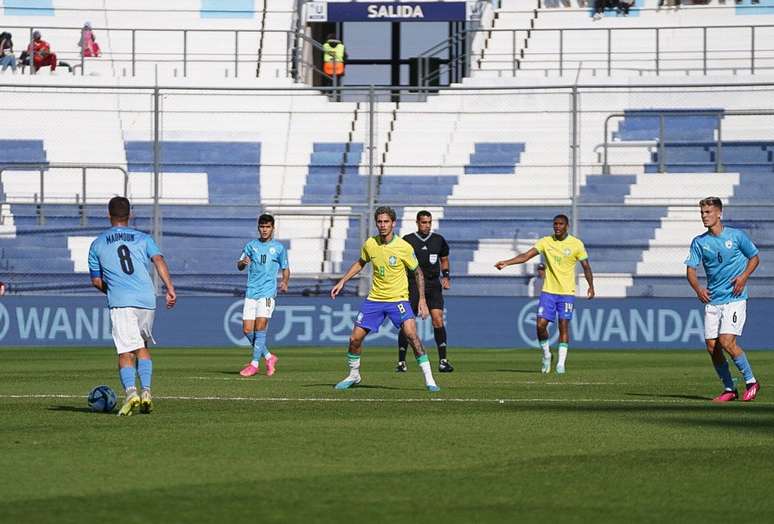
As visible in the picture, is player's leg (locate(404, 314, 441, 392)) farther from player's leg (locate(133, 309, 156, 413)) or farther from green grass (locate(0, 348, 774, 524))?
player's leg (locate(133, 309, 156, 413))

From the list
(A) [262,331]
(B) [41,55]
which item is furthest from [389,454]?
(B) [41,55]

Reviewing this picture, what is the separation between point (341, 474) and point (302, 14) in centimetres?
3147

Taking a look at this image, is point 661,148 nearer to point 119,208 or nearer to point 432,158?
point 432,158

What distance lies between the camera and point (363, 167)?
32344 millimetres

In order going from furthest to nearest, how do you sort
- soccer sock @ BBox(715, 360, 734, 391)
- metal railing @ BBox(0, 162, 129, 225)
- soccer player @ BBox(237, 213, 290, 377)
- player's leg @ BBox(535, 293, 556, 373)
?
metal railing @ BBox(0, 162, 129, 225)
player's leg @ BBox(535, 293, 556, 373)
soccer player @ BBox(237, 213, 290, 377)
soccer sock @ BBox(715, 360, 734, 391)

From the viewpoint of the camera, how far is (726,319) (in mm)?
14555

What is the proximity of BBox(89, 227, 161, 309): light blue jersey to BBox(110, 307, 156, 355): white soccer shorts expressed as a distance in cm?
6

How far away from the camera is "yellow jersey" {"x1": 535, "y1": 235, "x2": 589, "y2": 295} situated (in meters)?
19.8

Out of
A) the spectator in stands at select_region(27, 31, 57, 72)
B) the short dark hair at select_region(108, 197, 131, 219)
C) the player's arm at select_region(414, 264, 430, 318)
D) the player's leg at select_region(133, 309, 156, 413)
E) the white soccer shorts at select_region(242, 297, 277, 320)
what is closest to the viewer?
the short dark hair at select_region(108, 197, 131, 219)

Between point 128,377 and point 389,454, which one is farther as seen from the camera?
point 128,377

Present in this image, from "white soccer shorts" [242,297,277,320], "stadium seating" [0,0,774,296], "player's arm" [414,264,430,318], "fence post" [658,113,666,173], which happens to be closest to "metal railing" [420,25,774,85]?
"stadium seating" [0,0,774,296]

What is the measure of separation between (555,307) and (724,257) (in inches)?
215

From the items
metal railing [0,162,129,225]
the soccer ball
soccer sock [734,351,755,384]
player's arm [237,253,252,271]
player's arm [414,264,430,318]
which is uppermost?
metal railing [0,162,129,225]

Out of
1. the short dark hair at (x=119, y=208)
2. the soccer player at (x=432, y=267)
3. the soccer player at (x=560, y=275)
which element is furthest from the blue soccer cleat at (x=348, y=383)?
the soccer player at (x=560, y=275)
